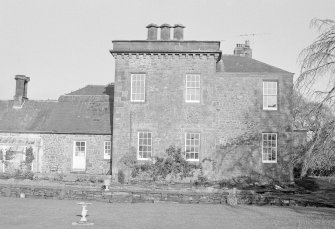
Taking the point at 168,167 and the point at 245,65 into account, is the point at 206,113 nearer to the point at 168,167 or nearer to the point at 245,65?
the point at 168,167

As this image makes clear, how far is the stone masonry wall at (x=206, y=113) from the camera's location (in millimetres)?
25688

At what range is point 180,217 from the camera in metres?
14.9

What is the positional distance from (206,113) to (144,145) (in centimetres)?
428

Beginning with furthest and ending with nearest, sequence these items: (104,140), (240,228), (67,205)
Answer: (104,140) → (67,205) → (240,228)

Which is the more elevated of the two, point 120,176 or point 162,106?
point 162,106

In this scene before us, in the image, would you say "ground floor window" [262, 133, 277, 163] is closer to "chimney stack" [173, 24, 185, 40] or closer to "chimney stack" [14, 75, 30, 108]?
"chimney stack" [173, 24, 185, 40]

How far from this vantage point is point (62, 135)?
28734 mm

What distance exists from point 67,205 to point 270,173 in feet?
43.8

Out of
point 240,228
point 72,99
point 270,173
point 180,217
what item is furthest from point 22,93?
point 240,228

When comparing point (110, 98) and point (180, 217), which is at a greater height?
point (110, 98)

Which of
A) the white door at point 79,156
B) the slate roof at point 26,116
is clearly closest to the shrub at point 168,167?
the white door at point 79,156

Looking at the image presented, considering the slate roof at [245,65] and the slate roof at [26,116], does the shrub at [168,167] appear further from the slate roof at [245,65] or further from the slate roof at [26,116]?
the slate roof at [26,116]

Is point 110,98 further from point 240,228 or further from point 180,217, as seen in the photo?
point 240,228

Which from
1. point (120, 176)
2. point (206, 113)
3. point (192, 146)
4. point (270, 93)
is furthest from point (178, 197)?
point (270, 93)
